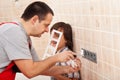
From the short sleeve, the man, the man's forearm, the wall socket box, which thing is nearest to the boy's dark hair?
the wall socket box

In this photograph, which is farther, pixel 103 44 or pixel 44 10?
pixel 103 44

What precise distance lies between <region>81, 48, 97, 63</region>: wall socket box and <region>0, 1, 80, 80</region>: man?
315mm

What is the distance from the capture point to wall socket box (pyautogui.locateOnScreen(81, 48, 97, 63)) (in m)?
1.73

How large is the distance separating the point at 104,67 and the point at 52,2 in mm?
1045

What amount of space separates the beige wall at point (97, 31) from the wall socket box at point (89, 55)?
0.03 m

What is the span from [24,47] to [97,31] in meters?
0.50

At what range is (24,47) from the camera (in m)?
1.42

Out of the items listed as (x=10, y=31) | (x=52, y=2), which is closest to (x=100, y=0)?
(x=10, y=31)

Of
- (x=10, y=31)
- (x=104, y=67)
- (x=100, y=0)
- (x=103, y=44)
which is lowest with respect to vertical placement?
(x=104, y=67)

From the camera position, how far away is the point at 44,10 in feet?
4.88

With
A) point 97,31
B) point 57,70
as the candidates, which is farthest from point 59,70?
point 97,31

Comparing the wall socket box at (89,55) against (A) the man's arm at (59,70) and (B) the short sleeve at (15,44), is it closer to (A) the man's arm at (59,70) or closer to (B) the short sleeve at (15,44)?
(A) the man's arm at (59,70)

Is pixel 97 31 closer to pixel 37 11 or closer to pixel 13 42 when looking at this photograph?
pixel 37 11

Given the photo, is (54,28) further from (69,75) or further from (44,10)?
(44,10)
